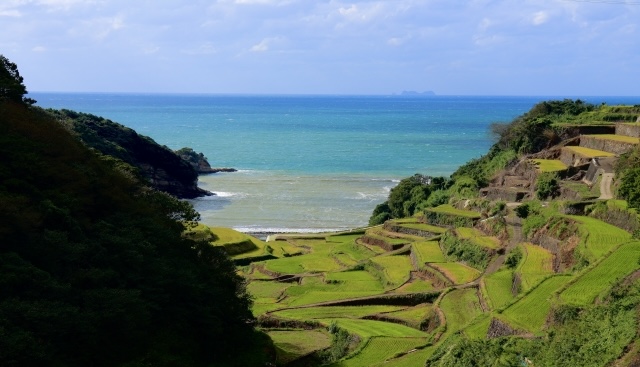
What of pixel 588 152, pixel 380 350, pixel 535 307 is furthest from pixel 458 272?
pixel 588 152

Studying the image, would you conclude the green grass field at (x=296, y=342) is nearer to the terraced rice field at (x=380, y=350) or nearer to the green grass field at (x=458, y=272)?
the terraced rice field at (x=380, y=350)

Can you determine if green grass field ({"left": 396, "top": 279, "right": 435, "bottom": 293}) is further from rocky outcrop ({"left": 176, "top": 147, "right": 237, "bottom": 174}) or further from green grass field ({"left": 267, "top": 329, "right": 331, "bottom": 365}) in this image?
rocky outcrop ({"left": 176, "top": 147, "right": 237, "bottom": 174})

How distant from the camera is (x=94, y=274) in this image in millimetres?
17953

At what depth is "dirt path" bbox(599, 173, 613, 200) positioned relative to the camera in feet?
105

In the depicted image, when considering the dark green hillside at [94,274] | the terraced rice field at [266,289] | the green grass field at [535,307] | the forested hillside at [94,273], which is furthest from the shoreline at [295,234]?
the green grass field at [535,307]

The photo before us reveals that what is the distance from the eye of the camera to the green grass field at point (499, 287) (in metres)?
23.4

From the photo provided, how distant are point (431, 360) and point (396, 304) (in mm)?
10100

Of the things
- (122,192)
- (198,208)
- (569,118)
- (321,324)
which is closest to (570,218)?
(321,324)

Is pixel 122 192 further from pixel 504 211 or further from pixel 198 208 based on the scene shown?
pixel 198 208

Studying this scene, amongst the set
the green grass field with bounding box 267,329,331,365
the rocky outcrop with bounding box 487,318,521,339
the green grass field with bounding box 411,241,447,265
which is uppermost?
the rocky outcrop with bounding box 487,318,521,339

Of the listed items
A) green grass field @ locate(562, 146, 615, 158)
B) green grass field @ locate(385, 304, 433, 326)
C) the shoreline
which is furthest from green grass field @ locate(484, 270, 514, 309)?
the shoreline

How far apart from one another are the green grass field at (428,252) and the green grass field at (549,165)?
28.3ft

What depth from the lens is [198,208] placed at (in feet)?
213

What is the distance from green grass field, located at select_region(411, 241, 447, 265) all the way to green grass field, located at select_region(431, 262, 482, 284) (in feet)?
4.48
